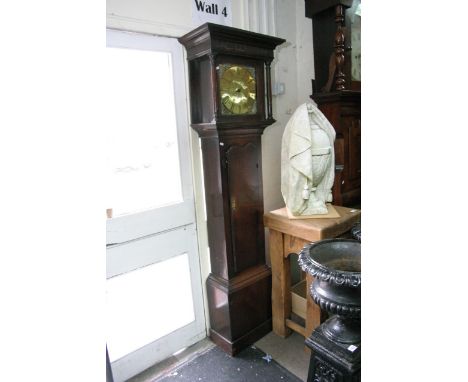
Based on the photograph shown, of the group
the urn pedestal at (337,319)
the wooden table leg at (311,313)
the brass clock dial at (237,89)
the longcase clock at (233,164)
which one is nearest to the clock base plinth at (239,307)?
the longcase clock at (233,164)

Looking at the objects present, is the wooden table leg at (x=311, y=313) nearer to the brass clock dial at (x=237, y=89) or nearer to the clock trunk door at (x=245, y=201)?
the clock trunk door at (x=245, y=201)

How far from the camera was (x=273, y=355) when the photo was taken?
196 cm

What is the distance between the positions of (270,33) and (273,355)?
2045mm

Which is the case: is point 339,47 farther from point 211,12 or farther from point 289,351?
point 289,351

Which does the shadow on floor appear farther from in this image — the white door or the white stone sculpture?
the white stone sculpture

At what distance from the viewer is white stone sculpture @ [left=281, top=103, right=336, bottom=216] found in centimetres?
180

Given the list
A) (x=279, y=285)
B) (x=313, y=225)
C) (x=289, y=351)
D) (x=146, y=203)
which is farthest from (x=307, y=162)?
(x=289, y=351)

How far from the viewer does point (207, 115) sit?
1737 millimetres

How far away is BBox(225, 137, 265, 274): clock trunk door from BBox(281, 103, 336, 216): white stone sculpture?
182 millimetres

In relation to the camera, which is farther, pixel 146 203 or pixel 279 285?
pixel 279 285

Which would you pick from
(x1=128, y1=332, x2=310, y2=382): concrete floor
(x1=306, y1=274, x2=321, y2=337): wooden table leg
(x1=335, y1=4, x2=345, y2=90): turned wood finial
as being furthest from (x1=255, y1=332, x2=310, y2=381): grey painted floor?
(x1=335, y1=4, x2=345, y2=90): turned wood finial

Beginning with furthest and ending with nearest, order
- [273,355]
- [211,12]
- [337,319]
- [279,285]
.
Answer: [279,285]
[273,355]
[211,12]
[337,319]

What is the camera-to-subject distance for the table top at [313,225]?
1721 mm

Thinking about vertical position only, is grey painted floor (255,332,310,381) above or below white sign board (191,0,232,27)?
below
